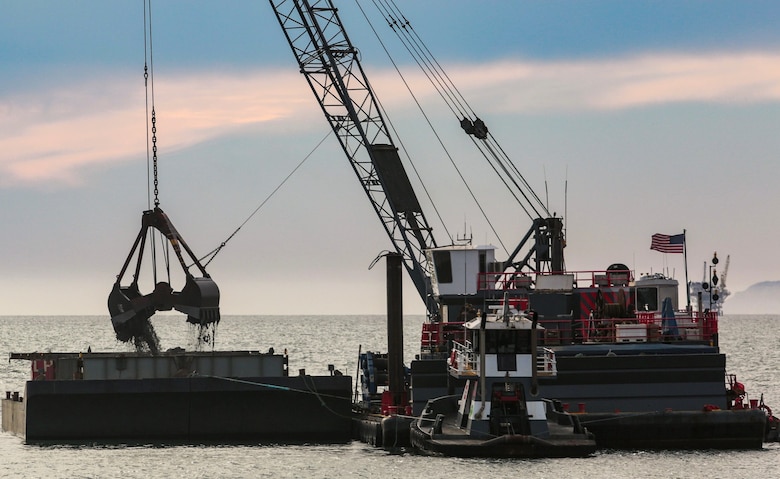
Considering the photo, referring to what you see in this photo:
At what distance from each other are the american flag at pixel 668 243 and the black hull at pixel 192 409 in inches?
643

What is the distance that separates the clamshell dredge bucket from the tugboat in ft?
73.0

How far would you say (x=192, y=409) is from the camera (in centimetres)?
6556

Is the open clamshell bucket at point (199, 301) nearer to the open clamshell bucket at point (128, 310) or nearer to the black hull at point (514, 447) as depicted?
the open clamshell bucket at point (128, 310)

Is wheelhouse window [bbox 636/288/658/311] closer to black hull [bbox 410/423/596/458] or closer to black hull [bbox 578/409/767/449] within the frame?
black hull [bbox 578/409/767/449]

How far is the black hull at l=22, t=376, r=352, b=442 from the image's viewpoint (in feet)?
213

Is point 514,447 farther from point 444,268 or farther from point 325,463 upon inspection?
point 444,268

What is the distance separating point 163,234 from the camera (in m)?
78.6

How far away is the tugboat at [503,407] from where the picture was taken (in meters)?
54.8

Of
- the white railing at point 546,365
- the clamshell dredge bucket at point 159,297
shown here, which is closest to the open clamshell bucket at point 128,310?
the clamshell dredge bucket at point 159,297

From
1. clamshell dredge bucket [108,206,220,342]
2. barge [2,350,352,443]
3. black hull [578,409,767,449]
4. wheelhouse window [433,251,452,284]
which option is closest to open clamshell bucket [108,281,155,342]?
clamshell dredge bucket [108,206,220,342]

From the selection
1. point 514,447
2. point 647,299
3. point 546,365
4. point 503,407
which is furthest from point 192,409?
point 647,299

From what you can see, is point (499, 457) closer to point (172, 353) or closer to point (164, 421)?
point (164, 421)

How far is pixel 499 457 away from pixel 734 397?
1402 cm

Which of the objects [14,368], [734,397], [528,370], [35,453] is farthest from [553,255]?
[14,368]
